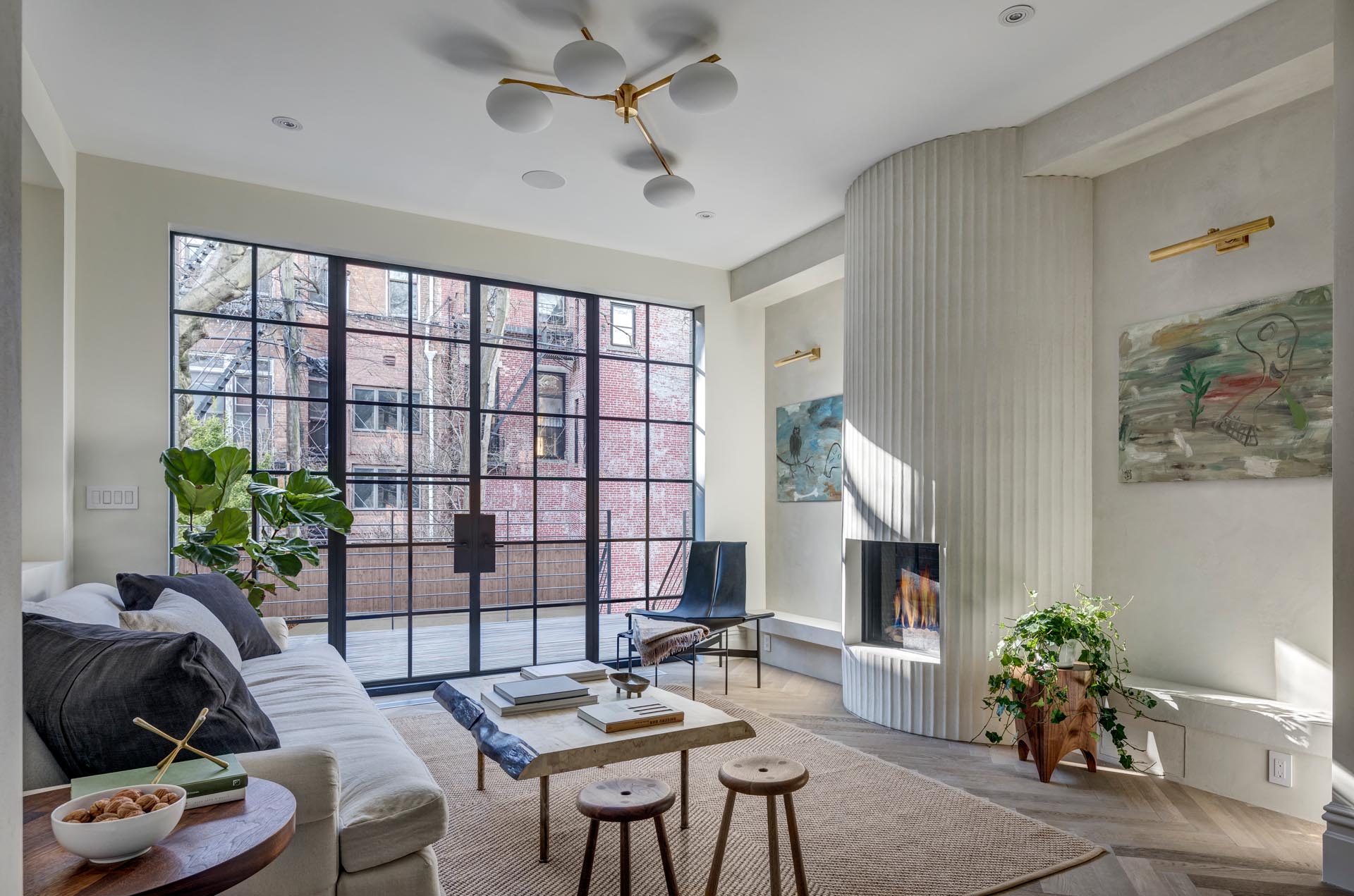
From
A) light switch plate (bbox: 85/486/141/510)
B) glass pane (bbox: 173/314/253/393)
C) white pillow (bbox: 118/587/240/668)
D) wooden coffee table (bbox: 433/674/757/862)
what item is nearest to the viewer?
wooden coffee table (bbox: 433/674/757/862)

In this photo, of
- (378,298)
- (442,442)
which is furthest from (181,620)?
(378,298)

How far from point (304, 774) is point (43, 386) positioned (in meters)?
3.03

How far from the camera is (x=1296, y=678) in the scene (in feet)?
9.47

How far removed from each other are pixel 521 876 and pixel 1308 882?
2337 mm

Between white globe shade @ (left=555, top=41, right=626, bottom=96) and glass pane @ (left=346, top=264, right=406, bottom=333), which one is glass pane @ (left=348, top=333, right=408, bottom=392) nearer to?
glass pane @ (left=346, top=264, right=406, bottom=333)

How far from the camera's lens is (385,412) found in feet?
15.5

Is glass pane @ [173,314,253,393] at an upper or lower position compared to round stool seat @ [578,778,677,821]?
upper

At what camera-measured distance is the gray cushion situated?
70.1 inches

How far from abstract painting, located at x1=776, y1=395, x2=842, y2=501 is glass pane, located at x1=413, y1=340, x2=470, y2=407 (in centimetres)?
226

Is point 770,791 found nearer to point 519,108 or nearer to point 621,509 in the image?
point 519,108

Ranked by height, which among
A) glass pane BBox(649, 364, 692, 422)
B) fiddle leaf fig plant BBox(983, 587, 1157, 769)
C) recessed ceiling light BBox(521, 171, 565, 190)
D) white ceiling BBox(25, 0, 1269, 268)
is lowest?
fiddle leaf fig plant BBox(983, 587, 1157, 769)

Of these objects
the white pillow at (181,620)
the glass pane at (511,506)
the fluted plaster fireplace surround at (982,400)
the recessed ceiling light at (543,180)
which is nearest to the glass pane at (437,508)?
the glass pane at (511,506)

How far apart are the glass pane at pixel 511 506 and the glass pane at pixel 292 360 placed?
3.86 feet

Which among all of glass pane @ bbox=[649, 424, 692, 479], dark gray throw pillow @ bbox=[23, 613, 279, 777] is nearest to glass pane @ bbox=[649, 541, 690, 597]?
glass pane @ bbox=[649, 424, 692, 479]
